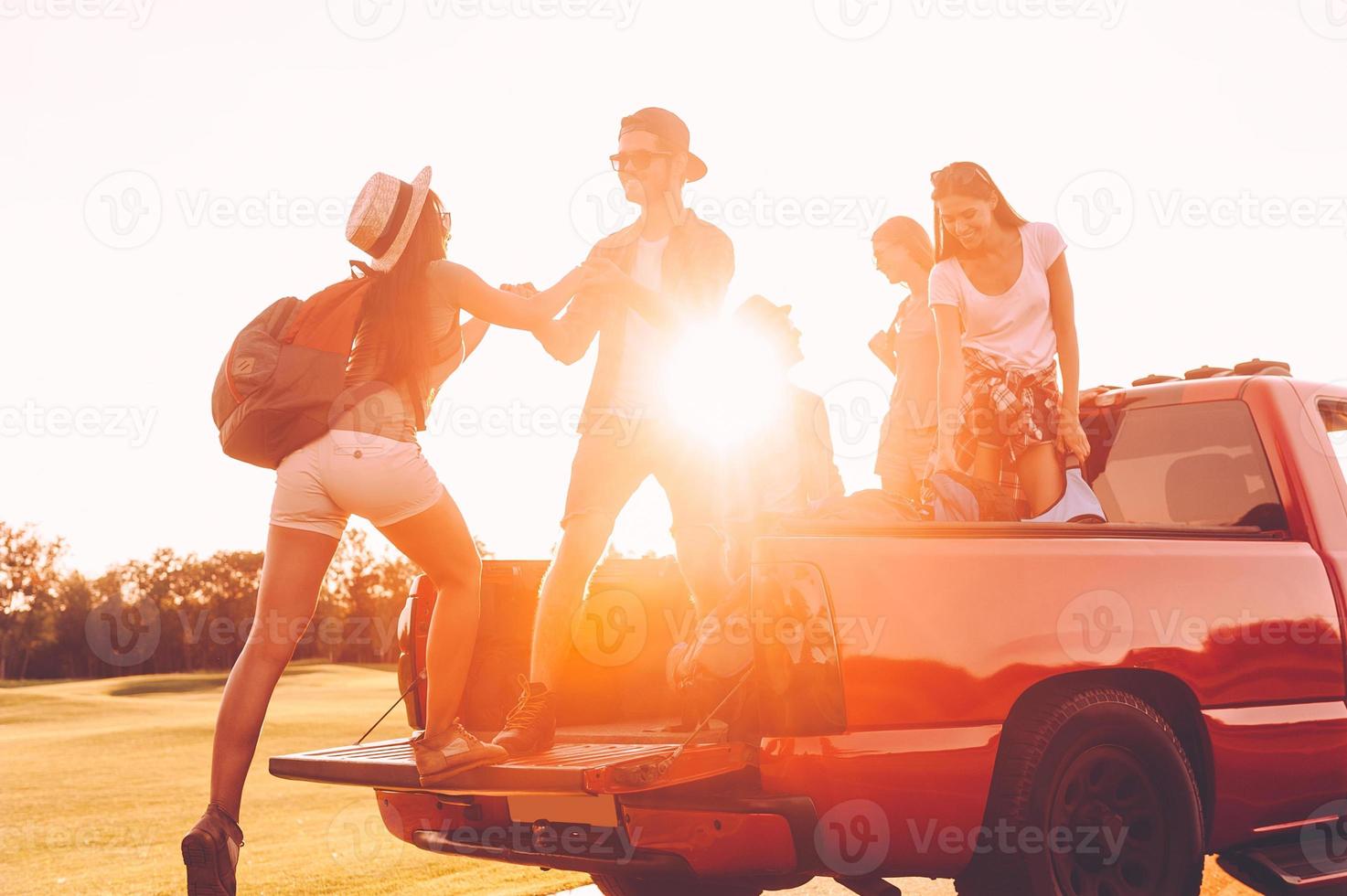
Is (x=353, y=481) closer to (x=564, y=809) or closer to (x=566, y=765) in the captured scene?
(x=566, y=765)

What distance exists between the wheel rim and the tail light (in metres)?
0.84

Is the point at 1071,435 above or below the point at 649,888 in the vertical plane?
above

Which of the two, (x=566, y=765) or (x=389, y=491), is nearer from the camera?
(x=566, y=765)

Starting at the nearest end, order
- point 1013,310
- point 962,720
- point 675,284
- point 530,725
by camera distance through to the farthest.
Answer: point 962,720
point 530,725
point 675,284
point 1013,310

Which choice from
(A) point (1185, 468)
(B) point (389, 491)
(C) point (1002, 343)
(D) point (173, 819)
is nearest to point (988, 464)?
(C) point (1002, 343)

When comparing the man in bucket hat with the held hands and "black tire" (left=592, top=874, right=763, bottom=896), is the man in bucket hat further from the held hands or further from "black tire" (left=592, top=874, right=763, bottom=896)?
the held hands

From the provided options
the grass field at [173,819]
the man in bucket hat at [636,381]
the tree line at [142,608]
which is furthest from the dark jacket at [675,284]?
the tree line at [142,608]

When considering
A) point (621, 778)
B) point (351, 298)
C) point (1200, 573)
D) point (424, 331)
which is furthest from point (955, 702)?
point (351, 298)

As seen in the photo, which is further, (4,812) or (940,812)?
(4,812)

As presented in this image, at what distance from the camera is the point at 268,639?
371cm

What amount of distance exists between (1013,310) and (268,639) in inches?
125

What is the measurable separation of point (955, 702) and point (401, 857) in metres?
6.82

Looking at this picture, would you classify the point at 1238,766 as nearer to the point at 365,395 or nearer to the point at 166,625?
the point at 365,395

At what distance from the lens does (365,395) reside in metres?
3.72
